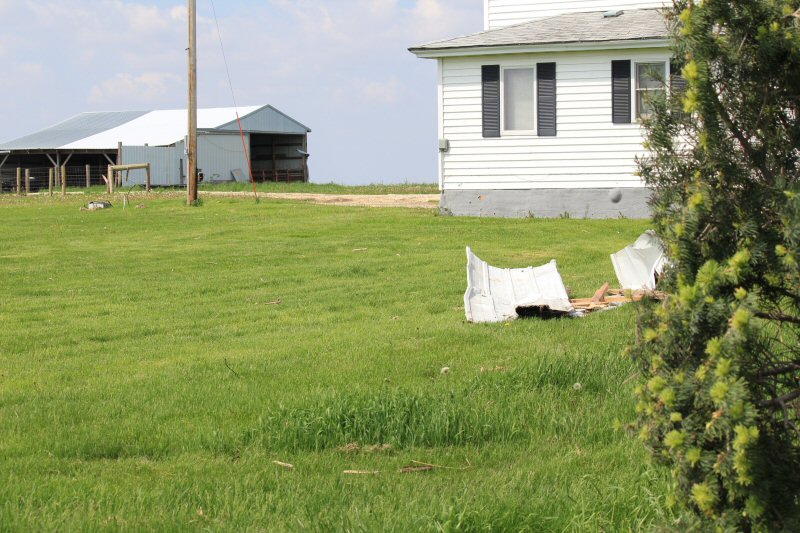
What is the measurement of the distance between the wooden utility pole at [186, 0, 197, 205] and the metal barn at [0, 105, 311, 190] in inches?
685

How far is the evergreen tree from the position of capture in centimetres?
302

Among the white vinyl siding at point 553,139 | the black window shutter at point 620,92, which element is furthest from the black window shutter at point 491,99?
the black window shutter at point 620,92

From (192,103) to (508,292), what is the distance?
18.4 meters

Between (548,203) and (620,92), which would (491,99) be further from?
(620,92)

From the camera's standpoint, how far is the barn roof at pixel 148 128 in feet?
153

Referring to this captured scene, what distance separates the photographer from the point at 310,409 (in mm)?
5719

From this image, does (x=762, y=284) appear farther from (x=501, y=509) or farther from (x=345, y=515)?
(x=345, y=515)

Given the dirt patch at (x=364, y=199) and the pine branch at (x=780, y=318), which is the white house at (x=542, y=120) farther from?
the pine branch at (x=780, y=318)

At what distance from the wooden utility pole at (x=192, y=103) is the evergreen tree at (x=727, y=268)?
24011mm

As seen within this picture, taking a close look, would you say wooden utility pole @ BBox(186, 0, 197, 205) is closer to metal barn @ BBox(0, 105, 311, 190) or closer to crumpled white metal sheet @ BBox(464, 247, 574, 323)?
crumpled white metal sheet @ BBox(464, 247, 574, 323)

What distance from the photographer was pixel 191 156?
26859mm

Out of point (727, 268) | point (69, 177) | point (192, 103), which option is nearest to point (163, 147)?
point (69, 177)

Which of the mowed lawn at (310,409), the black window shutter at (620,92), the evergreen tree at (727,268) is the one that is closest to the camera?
the evergreen tree at (727,268)

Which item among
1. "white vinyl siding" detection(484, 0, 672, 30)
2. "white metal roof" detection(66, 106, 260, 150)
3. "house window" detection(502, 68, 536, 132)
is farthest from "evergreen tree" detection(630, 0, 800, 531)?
"white metal roof" detection(66, 106, 260, 150)
